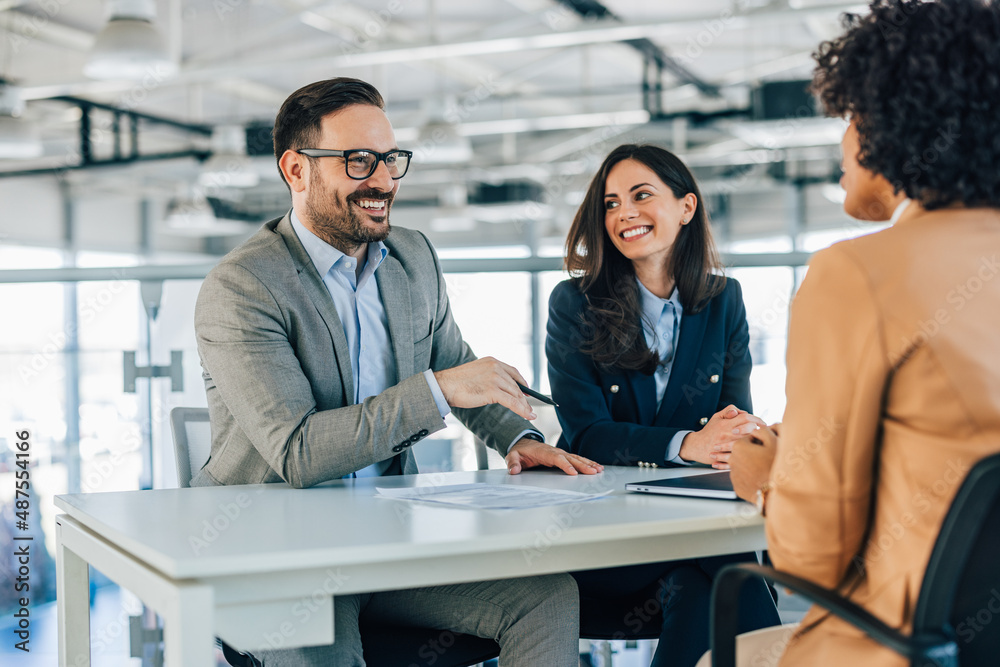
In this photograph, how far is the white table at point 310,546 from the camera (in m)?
1.10

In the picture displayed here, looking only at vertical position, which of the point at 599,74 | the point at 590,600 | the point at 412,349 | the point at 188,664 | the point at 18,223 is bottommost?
the point at 590,600

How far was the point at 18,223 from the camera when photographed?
12258 mm

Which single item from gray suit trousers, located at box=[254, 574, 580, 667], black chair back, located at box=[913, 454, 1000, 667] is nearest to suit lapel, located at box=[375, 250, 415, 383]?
gray suit trousers, located at box=[254, 574, 580, 667]

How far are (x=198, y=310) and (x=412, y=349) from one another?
47 cm

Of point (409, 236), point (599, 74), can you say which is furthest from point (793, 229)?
point (409, 236)

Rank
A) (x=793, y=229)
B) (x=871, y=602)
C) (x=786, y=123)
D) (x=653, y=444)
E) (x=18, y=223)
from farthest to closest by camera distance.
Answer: (x=793, y=229) → (x=18, y=223) → (x=786, y=123) → (x=653, y=444) → (x=871, y=602)

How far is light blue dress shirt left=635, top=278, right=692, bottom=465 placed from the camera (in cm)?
224

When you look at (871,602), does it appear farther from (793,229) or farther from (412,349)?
(793,229)

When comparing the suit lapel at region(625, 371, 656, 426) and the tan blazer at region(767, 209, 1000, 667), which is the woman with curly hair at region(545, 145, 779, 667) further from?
the tan blazer at region(767, 209, 1000, 667)

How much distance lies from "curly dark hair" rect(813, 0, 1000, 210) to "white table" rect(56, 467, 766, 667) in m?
0.55

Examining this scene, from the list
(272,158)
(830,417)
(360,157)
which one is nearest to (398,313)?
(360,157)

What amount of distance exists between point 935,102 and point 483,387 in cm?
88

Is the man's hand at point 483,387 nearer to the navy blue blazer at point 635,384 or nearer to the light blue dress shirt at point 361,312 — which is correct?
the light blue dress shirt at point 361,312

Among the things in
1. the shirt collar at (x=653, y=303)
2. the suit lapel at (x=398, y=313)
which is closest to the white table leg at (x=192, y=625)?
the suit lapel at (x=398, y=313)
